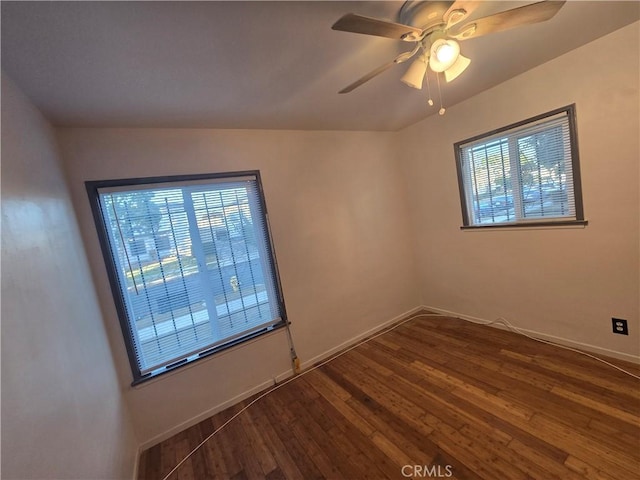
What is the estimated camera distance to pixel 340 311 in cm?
299

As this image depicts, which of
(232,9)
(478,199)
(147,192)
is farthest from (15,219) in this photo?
(478,199)

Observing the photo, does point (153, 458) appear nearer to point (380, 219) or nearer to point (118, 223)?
point (118, 223)

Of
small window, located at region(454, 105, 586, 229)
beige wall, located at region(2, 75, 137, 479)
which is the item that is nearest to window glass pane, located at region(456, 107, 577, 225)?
small window, located at region(454, 105, 586, 229)

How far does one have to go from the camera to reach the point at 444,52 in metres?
1.28

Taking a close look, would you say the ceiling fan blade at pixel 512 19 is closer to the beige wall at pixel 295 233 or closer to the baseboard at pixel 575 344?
the beige wall at pixel 295 233

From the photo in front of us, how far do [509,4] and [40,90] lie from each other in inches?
95.4

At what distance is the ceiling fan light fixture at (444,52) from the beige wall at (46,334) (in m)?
1.91

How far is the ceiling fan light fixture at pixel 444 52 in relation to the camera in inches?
49.4

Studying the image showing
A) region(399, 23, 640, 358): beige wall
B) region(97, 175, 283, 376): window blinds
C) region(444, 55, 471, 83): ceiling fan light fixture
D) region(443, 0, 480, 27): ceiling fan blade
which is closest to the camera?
region(443, 0, 480, 27): ceiling fan blade

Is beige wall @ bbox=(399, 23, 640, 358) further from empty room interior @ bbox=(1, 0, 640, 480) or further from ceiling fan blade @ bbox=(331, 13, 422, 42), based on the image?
ceiling fan blade @ bbox=(331, 13, 422, 42)

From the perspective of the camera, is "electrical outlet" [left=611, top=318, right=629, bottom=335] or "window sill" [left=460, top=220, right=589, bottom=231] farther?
"window sill" [left=460, top=220, right=589, bottom=231]

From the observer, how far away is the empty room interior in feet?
3.78

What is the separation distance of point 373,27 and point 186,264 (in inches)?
79.5
